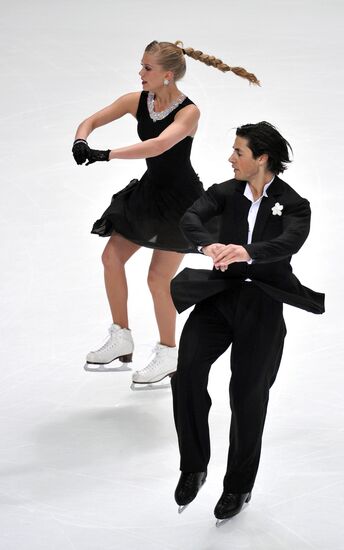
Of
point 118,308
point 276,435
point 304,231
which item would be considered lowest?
point 276,435

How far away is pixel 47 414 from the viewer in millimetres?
5363

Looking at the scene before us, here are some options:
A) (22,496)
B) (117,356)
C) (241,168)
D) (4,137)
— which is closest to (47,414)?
(117,356)

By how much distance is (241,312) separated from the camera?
14.1 feet

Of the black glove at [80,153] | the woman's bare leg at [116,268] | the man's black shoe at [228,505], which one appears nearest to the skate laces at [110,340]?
the woman's bare leg at [116,268]

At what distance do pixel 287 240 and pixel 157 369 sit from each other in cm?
163

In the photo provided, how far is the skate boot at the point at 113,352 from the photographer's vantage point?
554cm

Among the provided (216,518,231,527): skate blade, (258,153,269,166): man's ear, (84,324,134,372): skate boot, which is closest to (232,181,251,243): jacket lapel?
(258,153,269,166): man's ear

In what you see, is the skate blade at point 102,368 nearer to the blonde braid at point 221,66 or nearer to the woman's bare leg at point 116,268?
the woman's bare leg at point 116,268

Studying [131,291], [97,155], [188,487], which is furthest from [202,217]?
[131,291]

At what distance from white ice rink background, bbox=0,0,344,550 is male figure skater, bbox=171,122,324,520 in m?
0.27

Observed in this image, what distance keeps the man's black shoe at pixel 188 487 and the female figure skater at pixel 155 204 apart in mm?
1234

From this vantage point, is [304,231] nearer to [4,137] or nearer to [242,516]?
[242,516]

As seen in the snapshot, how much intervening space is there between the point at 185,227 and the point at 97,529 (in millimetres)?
1106

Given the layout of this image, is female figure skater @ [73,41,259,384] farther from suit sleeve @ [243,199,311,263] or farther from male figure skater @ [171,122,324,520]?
suit sleeve @ [243,199,311,263]
